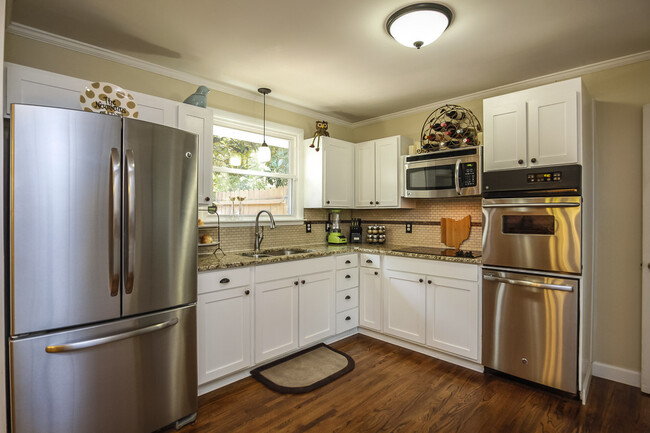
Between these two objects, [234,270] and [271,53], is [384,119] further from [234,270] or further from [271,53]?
[234,270]

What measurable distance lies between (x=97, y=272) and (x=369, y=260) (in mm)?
2416

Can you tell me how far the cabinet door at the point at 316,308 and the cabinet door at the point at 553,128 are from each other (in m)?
1.97

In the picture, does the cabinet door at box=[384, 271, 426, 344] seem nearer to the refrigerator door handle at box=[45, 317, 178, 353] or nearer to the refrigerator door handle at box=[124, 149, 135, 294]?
the refrigerator door handle at box=[45, 317, 178, 353]

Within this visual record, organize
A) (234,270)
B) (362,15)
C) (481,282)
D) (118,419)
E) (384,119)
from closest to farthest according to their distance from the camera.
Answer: (118,419) < (362,15) < (234,270) < (481,282) < (384,119)

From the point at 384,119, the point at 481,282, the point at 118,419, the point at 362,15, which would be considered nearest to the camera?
the point at 118,419

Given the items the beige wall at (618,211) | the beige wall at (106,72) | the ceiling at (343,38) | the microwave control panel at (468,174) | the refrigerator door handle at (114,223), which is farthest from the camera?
the microwave control panel at (468,174)

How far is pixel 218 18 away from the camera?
2.10 metres

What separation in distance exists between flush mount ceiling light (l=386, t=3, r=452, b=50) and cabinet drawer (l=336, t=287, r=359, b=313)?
229cm

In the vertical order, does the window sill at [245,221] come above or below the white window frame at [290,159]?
below

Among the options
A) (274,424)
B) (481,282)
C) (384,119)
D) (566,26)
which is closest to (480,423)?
(481,282)

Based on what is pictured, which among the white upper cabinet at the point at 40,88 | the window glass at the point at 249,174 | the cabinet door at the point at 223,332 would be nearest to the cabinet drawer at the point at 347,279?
the window glass at the point at 249,174

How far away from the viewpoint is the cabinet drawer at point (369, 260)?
11.3 feet

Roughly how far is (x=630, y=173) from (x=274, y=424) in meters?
3.11

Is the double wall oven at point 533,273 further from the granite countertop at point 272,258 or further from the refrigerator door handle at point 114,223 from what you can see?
the refrigerator door handle at point 114,223
